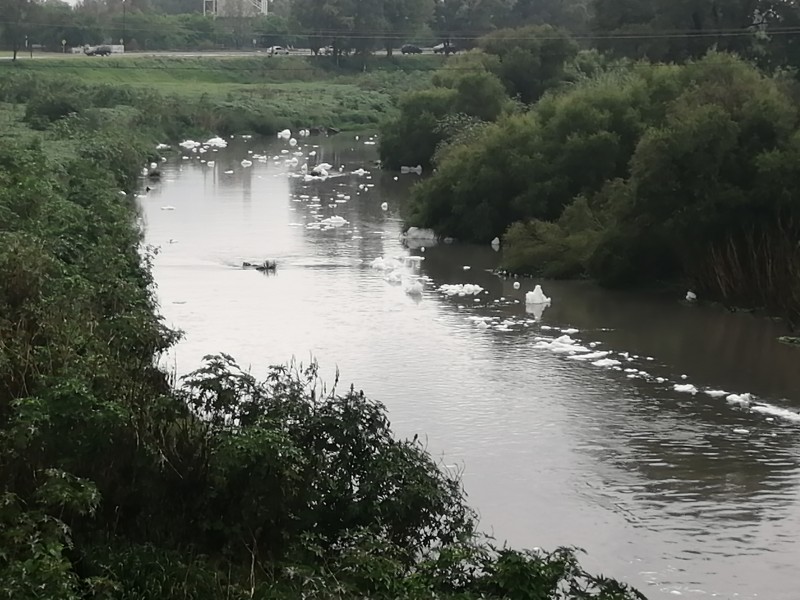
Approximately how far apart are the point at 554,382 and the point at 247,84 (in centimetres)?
5901

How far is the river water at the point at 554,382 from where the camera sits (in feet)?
40.0

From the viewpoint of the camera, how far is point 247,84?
243ft

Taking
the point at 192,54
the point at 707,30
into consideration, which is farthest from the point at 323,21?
the point at 707,30

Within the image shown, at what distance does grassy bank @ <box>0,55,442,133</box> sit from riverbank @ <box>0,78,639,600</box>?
41391 millimetres

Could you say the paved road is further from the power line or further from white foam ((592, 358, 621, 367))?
white foam ((592, 358, 621, 367))

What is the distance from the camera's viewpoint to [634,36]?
144 feet

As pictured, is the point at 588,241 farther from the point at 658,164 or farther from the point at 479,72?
the point at 479,72

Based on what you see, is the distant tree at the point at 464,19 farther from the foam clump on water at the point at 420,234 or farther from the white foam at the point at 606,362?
Result: the white foam at the point at 606,362

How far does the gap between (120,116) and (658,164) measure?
31.1 metres

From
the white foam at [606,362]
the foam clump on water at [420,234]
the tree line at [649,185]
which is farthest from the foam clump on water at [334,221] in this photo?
the white foam at [606,362]

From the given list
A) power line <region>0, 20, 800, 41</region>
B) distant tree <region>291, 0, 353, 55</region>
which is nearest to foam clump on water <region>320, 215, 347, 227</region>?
power line <region>0, 20, 800, 41</region>

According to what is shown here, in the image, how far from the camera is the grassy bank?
195 feet

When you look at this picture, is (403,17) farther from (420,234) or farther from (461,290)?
(461,290)

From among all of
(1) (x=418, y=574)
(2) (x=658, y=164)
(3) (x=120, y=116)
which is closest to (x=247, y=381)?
(1) (x=418, y=574)
